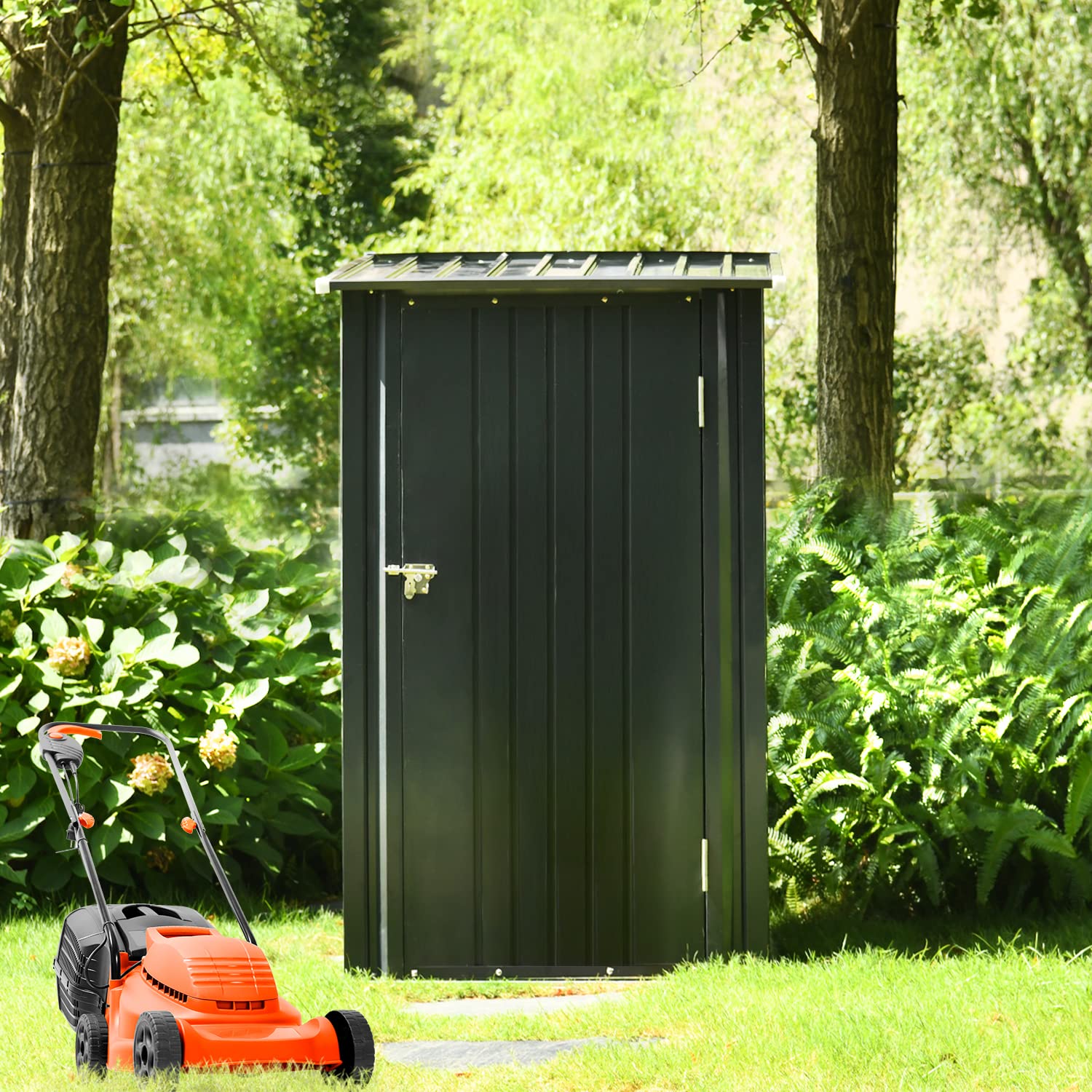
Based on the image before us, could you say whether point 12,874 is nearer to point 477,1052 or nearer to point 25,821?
point 25,821

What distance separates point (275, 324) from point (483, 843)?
59.1 ft

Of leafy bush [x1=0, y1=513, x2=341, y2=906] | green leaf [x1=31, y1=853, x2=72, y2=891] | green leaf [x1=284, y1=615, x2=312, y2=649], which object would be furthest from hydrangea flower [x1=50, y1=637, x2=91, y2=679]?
green leaf [x1=284, y1=615, x2=312, y2=649]

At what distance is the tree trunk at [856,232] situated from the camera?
20.2 feet

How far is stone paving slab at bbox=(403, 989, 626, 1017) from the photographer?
3.84 m

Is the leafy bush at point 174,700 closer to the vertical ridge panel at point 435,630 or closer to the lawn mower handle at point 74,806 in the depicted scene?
the vertical ridge panel at point 435,630

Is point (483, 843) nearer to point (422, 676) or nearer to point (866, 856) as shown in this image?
point (422, 676)

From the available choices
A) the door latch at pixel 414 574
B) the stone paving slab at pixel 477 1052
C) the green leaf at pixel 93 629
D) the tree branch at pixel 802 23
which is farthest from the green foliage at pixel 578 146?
the stone paving slab at pixel 477 1052

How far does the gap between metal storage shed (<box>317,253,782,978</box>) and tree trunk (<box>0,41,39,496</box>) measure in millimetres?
3142

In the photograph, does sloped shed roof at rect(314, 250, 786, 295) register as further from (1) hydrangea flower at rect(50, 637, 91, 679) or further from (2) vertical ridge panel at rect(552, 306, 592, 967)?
(1) hydrangea flower at rect(50, 637, 91, 679)

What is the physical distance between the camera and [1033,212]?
1525cm

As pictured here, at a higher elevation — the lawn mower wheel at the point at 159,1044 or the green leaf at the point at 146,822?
the lawn mower wheel at the point at 159,1044

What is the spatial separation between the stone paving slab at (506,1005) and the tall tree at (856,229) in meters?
2.90

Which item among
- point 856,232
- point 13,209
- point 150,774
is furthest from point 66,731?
point 13,209

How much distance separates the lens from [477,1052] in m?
3.50
